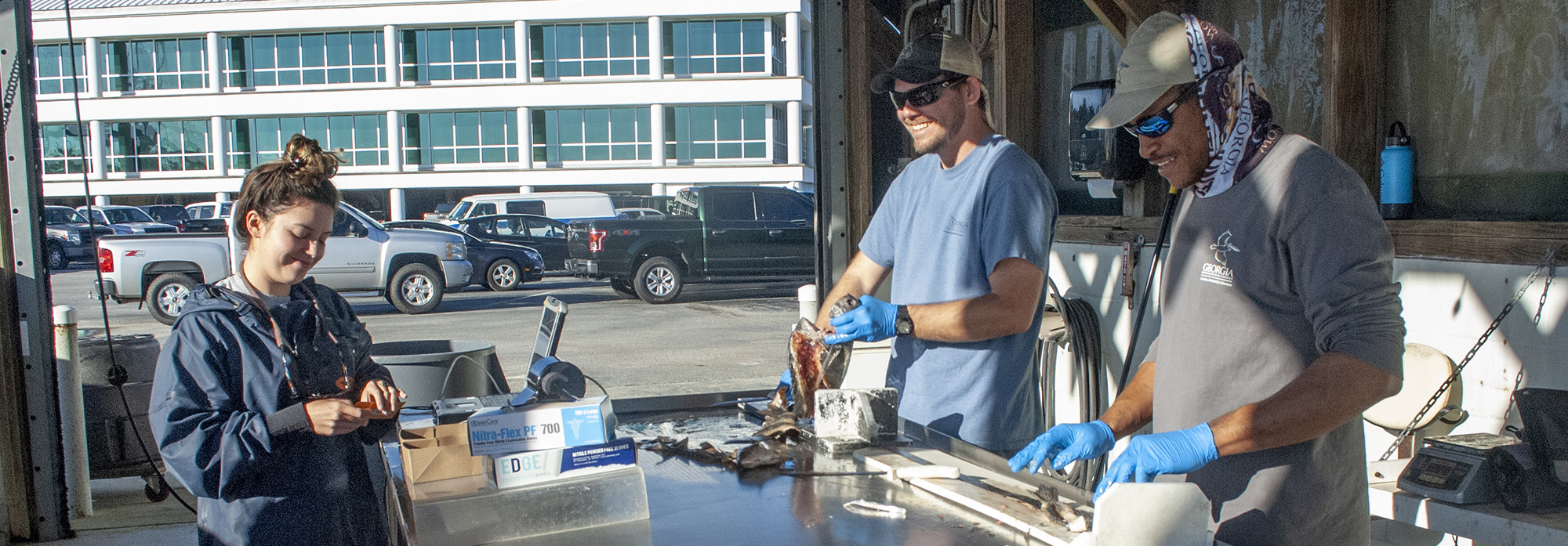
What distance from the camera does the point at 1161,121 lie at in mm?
1805

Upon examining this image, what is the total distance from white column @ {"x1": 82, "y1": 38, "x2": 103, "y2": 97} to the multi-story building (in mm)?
63

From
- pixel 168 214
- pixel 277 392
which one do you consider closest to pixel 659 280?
pixel 277 392

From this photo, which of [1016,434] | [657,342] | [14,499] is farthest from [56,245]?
[1016,434]

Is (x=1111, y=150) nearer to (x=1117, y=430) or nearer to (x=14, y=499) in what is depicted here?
(x=1117, y=430)

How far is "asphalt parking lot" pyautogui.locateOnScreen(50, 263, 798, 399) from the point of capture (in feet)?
31.0

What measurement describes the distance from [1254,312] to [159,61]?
43004 mm

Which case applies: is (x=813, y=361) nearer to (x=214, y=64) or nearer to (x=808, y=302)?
(x=808, y=302)

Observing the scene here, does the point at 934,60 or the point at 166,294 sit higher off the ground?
the point at 934,60

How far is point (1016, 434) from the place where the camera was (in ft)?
8.59

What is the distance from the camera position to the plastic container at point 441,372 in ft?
10.8

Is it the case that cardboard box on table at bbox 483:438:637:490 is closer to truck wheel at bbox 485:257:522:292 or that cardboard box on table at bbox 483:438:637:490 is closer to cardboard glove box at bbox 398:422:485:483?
cardboard glove box at bbox 398:422:485:483

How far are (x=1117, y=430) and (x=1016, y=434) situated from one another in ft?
1.74

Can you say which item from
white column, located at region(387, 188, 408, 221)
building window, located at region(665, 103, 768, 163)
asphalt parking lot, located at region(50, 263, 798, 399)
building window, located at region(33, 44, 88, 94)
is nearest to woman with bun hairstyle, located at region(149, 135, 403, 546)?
asphalt parking lot, located at region(50, 263, 798, 399)

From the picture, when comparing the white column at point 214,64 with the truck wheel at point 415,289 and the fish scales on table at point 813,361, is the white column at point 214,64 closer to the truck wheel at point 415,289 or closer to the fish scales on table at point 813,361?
the truck wheel at point 415,289
